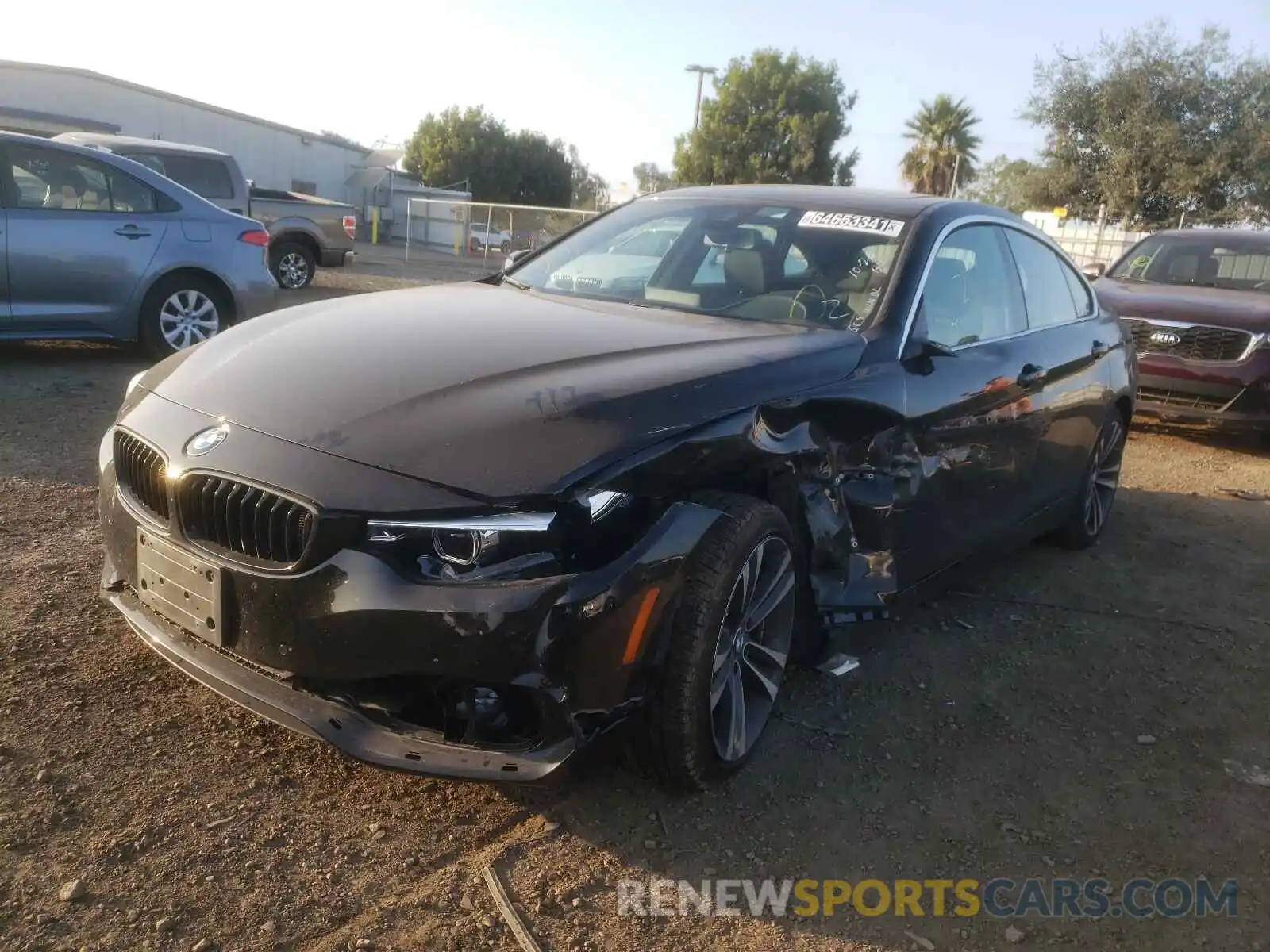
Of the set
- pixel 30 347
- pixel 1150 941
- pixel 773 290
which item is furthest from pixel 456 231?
pixel 1150 941

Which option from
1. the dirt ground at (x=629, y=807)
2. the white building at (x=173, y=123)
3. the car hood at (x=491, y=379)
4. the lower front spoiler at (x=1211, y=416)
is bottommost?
the dirt ground at (x=629, y=807)

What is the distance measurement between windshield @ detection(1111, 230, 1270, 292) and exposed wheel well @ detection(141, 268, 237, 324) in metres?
7.31

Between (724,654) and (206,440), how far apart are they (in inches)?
55.6

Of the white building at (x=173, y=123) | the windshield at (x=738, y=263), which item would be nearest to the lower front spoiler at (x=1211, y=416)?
the windshield at (x=738, y=263)

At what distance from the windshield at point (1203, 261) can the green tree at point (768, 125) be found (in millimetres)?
38529

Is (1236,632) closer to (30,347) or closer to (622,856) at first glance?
(622,856)

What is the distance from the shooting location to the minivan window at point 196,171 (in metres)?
12.0

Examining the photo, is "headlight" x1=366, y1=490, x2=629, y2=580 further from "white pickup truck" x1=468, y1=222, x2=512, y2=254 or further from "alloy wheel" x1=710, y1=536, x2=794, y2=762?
"white pickup truck" x1=468, y1=222, x2=512, y2=254

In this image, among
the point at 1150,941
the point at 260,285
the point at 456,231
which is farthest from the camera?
the point at 456,231

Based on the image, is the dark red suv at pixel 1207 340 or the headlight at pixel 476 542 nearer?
the headlight at pixel 476 542

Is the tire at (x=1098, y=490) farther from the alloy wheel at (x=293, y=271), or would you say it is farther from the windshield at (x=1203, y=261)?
the alloy wheel at (x=293, y=271)

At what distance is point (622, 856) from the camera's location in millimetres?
2643

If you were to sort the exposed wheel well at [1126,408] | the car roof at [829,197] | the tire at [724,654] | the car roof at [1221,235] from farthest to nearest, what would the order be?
the car roof at [1221,235] < the exposed wheel well at [1126,408] < the car roof at [829,197] < the tire at [724,654]

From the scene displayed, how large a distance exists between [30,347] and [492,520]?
24.9ft
